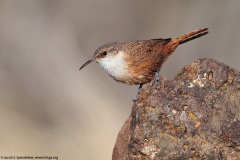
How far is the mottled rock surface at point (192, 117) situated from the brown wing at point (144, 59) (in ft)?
7.18

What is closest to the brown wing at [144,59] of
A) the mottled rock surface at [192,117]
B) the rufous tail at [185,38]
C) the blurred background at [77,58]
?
the rufous tail at [185,38]

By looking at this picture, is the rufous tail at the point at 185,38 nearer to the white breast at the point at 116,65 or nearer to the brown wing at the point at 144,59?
the brown wing at the point at 144,59

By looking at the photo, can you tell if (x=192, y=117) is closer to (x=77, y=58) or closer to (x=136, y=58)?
(x=136, y=58)

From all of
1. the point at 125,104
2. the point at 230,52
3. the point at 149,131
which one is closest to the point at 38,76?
the point at 125,104

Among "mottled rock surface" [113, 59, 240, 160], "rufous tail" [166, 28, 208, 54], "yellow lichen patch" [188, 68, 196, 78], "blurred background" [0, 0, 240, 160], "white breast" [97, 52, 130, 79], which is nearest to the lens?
"mottled rock surface" [113, 59, 240, 160]

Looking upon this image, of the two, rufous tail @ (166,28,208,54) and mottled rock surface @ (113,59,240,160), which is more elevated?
rufous tail @ (166,28,208,54)

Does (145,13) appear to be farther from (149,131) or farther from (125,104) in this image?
(149,131)

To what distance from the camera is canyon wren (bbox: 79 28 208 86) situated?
7.32m

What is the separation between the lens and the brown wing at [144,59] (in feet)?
24.1

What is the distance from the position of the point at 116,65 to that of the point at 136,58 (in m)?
0.31

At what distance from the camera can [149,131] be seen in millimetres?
4949

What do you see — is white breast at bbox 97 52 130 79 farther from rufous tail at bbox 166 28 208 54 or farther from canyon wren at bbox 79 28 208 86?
rufous tail at bbox 166 28 208 54

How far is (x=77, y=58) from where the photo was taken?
547 inches

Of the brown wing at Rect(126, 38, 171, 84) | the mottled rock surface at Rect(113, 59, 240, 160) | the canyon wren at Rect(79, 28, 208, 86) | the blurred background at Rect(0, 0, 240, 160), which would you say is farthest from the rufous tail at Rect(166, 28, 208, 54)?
the blurred background at Rect(0, 0, 240, 160)
